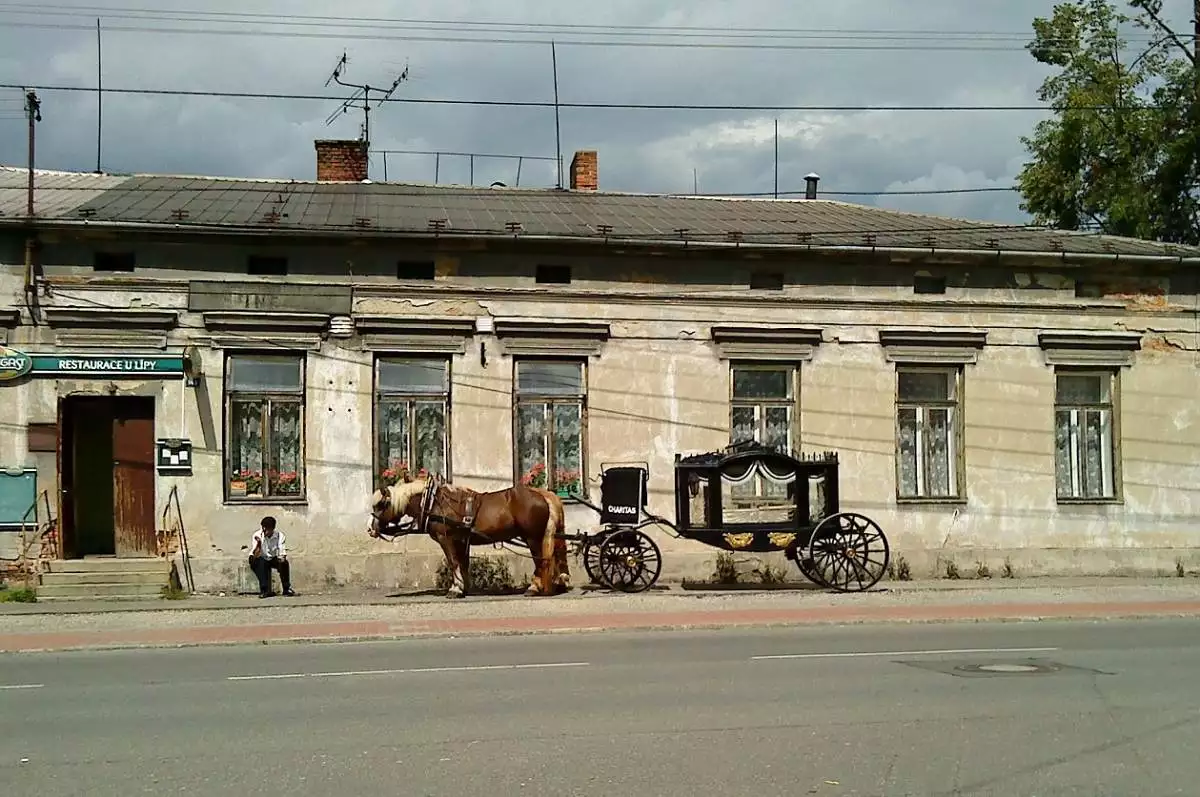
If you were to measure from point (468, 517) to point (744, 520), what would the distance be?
421 cm

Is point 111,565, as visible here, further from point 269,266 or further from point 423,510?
point 269,266

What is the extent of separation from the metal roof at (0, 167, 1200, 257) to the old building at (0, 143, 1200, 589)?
12 centimetres

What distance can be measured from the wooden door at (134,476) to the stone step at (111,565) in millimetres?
444

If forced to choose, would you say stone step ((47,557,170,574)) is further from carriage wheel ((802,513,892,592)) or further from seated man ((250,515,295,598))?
carriage wheel ((802,513,892,592))

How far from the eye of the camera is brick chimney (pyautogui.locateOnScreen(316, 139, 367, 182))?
24062mm

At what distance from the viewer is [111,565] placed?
59.4ft

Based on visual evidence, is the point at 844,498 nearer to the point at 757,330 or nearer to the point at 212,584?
the point at 757,330

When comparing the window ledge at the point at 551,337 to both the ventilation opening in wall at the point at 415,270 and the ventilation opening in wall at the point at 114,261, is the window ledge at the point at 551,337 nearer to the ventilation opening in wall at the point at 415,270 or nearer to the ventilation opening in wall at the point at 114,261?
the ventilation opening in wall at the point at 415,270

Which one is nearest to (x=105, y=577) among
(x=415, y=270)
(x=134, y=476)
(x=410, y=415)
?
(x=134, y=476)

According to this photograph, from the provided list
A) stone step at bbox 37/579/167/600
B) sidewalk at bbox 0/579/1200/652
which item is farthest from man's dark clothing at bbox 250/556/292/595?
stone step at bbox 37/579/167/600

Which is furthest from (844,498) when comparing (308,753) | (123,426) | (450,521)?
(308,753)

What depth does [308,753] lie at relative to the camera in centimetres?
755

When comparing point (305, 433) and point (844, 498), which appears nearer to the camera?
point (305, 433)

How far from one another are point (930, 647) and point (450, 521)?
24.1ft
